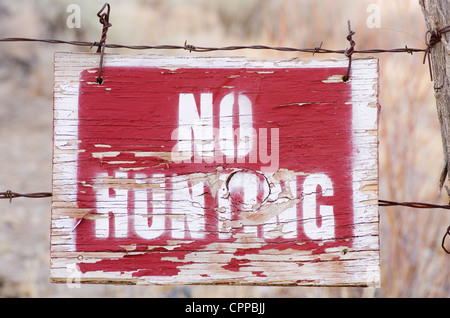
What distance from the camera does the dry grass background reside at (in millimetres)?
2586

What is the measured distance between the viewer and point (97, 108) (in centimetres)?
108

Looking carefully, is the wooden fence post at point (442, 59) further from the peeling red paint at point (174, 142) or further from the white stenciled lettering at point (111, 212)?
the white stenciled lettering at point (111, 212)

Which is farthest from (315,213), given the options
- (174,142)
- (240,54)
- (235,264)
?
(240,54)

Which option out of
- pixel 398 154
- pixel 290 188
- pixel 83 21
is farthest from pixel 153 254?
pixel 83 21

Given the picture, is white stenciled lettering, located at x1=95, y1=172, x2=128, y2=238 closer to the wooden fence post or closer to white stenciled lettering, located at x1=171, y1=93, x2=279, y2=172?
white stenciled lettering, located at x1=171, y1=93, x2=279, y2=172

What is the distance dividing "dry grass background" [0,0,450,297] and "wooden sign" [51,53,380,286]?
0.49 metres

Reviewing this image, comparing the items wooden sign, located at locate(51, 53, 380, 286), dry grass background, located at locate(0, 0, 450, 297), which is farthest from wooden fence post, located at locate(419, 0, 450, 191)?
dry grass background, located at locate(0, 0, 450, 297)

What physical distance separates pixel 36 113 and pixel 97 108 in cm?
400

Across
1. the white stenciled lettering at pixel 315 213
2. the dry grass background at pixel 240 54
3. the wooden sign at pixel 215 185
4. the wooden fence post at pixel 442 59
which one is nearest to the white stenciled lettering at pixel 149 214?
the wooden sign at pixel 215 185

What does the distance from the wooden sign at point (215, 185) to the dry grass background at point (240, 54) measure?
492 mm

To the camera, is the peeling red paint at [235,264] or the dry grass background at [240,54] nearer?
the peeling red paint at [235,264]

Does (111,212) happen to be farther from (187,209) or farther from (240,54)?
(240,54)

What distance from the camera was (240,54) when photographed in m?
3.22

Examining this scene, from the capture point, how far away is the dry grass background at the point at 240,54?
8.48 ft
